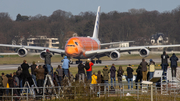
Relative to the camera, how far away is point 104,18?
116 meters

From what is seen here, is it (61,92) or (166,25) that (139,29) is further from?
(61,92)

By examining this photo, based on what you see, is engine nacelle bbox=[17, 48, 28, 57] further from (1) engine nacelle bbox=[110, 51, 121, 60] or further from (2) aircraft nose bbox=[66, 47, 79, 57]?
(1) engine nacelle bbox=[110, 51, 121, 60]

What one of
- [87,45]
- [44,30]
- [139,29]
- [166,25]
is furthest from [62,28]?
[87,45]

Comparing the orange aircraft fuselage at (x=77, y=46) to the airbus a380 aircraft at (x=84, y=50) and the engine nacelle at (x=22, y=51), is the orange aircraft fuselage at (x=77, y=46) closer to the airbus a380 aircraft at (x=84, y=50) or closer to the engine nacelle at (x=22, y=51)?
the airbus a380 aircraft at (x=84, y=50)

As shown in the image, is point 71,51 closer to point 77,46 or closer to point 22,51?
point 77,46

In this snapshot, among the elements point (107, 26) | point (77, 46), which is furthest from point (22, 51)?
point (107, 26)

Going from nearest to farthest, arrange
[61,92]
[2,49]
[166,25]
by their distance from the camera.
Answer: [61,92]
[2,49]
[166,25]

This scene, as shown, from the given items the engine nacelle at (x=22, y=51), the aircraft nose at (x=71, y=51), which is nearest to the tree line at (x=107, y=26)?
the engine nacelle at (x=22, y=51)

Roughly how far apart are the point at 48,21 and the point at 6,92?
9426 centimetres

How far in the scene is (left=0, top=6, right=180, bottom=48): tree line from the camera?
305 feet

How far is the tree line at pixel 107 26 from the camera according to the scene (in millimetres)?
92875

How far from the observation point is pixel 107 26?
108m

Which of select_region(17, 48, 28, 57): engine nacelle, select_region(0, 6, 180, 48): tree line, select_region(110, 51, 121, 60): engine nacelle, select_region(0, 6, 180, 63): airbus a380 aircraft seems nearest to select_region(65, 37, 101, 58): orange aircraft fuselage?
select_region(0, 6, 180, 63): airbus a380 aircraft

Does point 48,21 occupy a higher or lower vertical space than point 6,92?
higher
